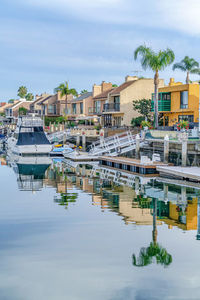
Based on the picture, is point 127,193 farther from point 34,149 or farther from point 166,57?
point 34,149

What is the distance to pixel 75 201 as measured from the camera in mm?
25000

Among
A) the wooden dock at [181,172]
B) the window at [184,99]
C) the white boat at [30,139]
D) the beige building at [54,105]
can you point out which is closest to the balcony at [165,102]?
the window at [184,99]

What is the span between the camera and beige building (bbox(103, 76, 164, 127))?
7194cm

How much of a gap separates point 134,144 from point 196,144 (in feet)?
41.8

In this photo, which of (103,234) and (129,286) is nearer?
(129,286)

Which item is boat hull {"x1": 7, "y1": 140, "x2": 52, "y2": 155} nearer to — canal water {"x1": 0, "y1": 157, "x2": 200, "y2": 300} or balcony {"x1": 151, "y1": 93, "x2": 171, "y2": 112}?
balcony {"x1": 151, "y1": 93, "x2": 171, "y2": 112}

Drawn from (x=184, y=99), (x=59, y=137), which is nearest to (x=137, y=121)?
(x=184, y=99)

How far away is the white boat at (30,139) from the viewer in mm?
57781

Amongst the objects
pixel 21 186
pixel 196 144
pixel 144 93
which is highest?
pixel 144 93

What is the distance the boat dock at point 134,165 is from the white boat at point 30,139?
1520cm

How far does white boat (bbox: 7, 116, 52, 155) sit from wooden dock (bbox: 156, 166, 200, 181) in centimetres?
2680

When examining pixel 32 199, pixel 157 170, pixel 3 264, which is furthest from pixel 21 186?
pixel 3 264

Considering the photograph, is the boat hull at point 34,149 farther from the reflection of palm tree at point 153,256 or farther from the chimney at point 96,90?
the reflection of palm tree at point 153,256

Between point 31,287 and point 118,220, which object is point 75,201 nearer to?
point 118,220
